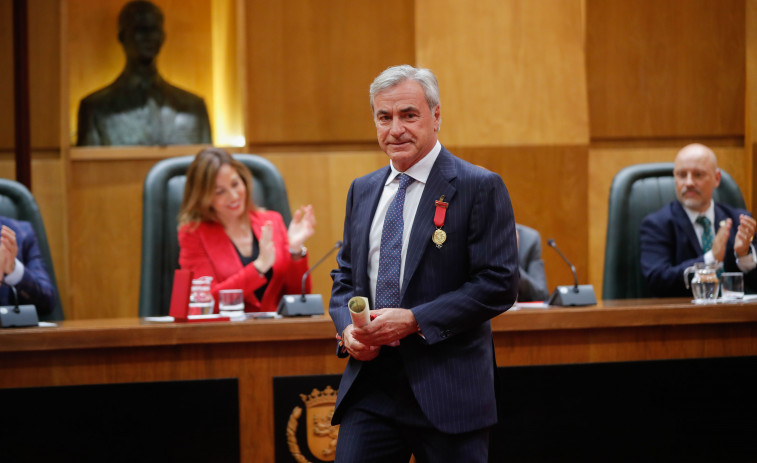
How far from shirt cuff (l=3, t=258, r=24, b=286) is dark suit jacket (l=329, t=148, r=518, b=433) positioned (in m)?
1.79

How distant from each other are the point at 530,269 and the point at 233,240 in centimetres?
126

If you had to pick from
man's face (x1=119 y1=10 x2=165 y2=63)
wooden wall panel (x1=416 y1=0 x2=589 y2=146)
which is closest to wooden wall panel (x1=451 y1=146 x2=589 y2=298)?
wooden wall panel (x1=416 y1=0 x2=589 y2=146)

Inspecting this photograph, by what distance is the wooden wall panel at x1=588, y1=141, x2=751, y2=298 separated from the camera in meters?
4.75

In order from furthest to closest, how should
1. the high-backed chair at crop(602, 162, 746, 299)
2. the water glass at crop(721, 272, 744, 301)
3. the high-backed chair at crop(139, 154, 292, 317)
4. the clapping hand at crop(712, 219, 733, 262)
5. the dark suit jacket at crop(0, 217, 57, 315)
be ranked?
the high-backed chair at crop(602, 162, 746, 299) < the high-backed chair at crop(139, 154, 292, 317) < the clapping hand at crop(712, 219, 733, 262) < the dark suit jacket at crop(0, 217, 57, 315) < the water glass at crop(721, 272, 744, 301)

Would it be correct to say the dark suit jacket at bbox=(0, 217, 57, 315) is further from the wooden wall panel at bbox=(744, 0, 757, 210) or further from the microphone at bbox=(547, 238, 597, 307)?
the wooden wall panel at bbox=(744, 0, 757, 210)

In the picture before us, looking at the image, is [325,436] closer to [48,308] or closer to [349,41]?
[48,308]

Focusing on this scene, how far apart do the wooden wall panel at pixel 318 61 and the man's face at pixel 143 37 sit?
0.51m

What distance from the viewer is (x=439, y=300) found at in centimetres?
184

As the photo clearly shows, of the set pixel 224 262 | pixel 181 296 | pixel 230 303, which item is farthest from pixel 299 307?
pixel 224 262

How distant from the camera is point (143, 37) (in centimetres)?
462

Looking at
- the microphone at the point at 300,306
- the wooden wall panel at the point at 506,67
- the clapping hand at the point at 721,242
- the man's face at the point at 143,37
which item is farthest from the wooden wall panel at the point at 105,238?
the clapping hand at the point at 721,242

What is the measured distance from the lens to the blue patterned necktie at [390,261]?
1902mm

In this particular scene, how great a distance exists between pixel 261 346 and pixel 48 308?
3.73ft

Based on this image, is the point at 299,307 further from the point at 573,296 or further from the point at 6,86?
the point at 6,86
